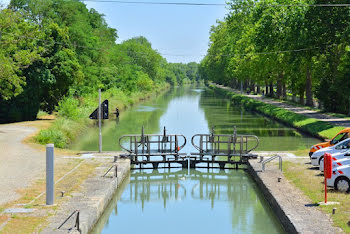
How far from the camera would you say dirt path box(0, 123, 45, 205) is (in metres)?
18.5

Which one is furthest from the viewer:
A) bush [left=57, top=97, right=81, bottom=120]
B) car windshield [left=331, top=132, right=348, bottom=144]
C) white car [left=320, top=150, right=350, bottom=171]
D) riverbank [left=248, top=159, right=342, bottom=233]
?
bush [left=57, top=97, right=81, bottom=120]

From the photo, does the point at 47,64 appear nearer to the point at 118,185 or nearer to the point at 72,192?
the point at 118,185

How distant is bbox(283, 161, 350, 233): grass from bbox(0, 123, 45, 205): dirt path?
9.28 m

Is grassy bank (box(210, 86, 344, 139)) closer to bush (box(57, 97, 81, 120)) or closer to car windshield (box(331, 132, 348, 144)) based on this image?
car windshield (box(331, 132, 348, 144))

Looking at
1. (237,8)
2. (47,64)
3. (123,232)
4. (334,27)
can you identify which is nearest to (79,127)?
(47,64)

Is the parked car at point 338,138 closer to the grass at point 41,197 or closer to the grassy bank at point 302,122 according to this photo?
the grass at point 41,197

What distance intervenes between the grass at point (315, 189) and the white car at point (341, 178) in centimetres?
25

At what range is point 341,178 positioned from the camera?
1750cm

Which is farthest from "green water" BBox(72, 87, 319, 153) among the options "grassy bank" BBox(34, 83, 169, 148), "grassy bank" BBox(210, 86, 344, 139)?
"grassy bank" BBox(34, 83, 169, 148)

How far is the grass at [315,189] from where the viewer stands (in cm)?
1445

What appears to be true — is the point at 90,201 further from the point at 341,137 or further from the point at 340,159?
the point at 341,137

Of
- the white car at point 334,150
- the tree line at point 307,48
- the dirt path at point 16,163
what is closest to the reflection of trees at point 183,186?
the white car at point 334,150

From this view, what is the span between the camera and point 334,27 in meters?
44.3

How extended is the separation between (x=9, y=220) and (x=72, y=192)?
12.2 ft
